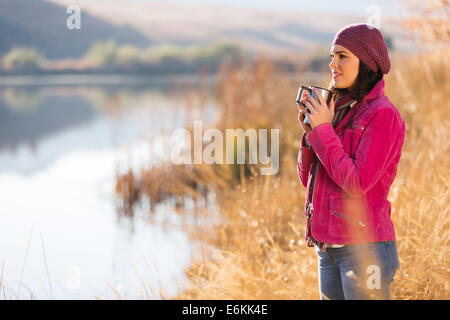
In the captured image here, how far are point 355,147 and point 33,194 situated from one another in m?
8.52

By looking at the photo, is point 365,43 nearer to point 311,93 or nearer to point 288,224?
point 311,93

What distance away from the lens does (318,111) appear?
1.55 meters

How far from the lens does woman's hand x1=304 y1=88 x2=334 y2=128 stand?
1.54 metres

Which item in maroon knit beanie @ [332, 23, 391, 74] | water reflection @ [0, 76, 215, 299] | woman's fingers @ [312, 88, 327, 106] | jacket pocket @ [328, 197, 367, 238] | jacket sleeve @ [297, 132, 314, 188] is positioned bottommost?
water reflection @ [0, 76, 215, 299]

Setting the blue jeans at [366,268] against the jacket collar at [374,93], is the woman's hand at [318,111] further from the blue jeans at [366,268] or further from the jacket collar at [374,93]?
the blue jeans at [366,268]

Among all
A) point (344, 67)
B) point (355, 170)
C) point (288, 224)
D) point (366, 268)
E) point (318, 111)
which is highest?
point (344, 67)

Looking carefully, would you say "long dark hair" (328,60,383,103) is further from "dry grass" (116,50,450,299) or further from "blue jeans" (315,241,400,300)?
"dry grass" (116,50,450,299)

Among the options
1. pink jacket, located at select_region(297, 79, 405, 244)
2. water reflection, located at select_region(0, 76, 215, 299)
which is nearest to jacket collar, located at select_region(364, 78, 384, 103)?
pink jacket, located at select_region(297, 79, 405, 244)

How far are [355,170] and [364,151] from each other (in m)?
0.06

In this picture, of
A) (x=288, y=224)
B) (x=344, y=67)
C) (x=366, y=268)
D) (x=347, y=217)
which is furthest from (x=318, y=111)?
(x=288, y=224)

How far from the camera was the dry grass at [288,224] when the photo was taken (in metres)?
2.62

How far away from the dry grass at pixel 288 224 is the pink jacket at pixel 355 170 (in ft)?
2.94

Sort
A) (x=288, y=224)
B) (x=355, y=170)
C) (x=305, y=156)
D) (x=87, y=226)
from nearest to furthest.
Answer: (x=355, y=170) → (x=305, y=156) → (x=288, y=224) → (x=87, y=226)
